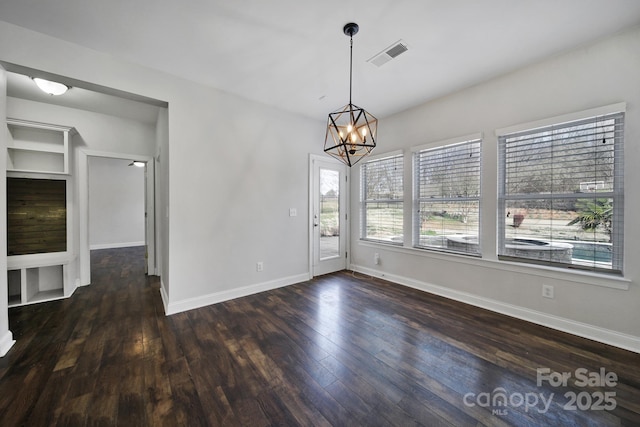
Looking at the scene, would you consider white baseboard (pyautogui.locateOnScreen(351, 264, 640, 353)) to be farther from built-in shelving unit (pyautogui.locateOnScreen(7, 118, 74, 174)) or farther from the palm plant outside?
built-in shelving unit (pyautogui.locateOnScreen(7, 118, 74, 174))

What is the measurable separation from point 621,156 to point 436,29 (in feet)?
Answer: 6.84

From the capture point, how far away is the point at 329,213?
179 inches

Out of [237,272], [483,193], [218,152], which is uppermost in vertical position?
[218,152]

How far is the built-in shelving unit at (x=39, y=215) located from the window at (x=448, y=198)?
16.7ft

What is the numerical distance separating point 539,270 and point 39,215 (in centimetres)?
624

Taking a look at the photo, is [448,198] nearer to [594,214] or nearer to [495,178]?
[495,178]

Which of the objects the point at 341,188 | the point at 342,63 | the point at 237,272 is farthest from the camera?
the point at 341,188

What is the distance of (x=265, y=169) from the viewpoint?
3684 mm

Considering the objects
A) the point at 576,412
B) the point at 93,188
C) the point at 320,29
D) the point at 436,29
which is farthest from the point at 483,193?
the point at 93,188

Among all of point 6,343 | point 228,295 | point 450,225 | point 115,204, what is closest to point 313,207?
point 228,295

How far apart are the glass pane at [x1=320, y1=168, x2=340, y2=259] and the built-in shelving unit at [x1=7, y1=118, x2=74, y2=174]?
3.76m

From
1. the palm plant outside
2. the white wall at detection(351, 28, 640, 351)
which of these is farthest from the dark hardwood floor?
the palm plant outside

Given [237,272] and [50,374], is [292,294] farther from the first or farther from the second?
[50,374]

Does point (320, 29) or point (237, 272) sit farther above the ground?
point (320, 29)
